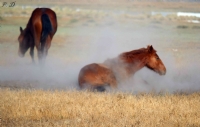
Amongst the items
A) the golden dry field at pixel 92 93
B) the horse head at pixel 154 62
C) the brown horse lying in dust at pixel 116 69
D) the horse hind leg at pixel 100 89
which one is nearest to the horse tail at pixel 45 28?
the golden dry field at pixel 92 93

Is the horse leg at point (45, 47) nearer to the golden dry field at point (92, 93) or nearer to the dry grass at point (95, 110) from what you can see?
the golden dry field at point (92, 93)

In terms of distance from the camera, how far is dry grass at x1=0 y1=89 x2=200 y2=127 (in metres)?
9.75

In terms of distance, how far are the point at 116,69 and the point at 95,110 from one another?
11.0ft

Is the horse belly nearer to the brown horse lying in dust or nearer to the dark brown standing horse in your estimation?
the brown horse lying in dust

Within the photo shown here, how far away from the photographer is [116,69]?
45.1 feet

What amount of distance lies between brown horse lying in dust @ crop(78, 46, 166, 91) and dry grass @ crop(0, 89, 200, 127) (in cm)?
115

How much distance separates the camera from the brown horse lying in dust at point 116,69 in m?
13.5

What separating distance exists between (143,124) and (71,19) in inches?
1365

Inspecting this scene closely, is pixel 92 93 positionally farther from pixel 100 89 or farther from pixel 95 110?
pixel 95 110

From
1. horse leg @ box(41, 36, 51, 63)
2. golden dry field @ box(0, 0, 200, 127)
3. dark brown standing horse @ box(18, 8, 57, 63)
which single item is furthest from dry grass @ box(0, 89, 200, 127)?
dark brown standing horse @ box(18, 8, 57, 63)

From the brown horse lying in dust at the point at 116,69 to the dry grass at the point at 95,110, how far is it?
3.77 ft

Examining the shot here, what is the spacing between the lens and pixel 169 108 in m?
11.0

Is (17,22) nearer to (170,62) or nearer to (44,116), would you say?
(170,62)

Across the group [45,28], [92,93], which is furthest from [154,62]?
[45,28]
